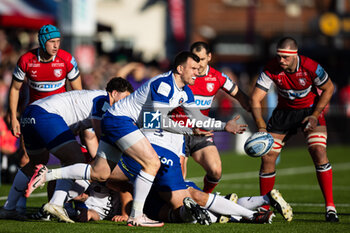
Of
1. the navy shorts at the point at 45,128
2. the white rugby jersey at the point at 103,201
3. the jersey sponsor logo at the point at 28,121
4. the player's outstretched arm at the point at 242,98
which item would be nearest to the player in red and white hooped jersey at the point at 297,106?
the player's outstretched arm at the point at 242,98

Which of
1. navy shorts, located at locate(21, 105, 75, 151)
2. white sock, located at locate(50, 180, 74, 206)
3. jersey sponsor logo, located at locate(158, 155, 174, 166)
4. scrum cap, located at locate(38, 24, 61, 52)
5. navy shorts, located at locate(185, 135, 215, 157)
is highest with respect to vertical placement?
scrum cap, located at locate(38, 24, 61, 52)

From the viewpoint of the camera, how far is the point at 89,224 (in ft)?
27.6

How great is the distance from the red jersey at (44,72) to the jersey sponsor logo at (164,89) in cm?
228

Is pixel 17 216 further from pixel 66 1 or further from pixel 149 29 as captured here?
pixel 149 29

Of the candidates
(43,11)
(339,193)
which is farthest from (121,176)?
(43,11)

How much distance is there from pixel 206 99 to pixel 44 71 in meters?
2.44

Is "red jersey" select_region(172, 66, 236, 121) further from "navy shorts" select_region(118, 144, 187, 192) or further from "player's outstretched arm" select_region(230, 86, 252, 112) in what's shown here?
"navy shorts" select_region(118, 144, 187, 192)

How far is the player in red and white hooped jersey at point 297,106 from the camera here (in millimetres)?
9250

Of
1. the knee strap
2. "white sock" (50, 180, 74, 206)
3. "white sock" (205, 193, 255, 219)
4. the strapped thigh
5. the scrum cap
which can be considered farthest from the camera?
the knee strap

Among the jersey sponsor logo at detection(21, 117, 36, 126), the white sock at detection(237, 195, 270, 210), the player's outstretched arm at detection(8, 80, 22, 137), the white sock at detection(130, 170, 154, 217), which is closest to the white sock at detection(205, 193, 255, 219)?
the white sock at detection(237, 195, 270, 210)

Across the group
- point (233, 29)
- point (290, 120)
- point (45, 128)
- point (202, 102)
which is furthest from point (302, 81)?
point (233, 29)

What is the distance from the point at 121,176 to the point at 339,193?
5.49m

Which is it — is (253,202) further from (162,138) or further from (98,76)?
(98,76)

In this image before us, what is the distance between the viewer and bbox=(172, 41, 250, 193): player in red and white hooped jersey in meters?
10.1
